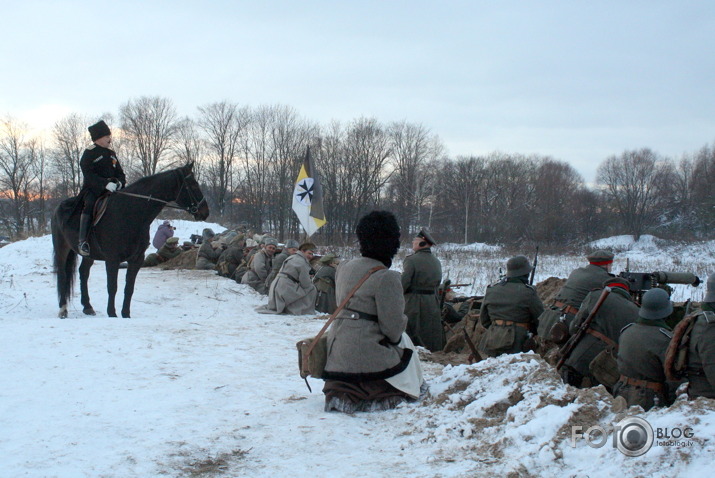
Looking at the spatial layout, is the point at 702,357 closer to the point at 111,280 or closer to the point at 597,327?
the point at 597,327

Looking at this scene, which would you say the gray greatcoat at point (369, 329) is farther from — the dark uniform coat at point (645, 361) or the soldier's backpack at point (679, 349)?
the soldier's backpack at point (679, 349)

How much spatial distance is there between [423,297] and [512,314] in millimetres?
1270

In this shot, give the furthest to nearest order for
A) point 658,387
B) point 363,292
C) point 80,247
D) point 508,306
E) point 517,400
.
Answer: point 80,247 < point 508,306 < point 658,387 < point 363,292 < point 517,400

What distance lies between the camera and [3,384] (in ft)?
→ 14.9

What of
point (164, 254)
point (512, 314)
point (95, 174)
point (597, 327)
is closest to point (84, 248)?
point (95, 174)

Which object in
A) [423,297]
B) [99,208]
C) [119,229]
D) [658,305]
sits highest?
[99,208]

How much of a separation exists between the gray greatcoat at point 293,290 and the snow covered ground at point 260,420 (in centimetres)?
395

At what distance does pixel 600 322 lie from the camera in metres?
5.61

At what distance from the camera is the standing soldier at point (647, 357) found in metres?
4.63

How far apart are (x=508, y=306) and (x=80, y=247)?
6063 millimetres

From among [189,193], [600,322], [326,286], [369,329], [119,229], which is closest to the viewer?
[369,329]

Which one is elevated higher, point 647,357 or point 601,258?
point 601,258

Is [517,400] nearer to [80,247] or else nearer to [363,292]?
[363,292]

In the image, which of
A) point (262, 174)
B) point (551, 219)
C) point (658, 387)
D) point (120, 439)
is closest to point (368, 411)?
point (120, 439)
